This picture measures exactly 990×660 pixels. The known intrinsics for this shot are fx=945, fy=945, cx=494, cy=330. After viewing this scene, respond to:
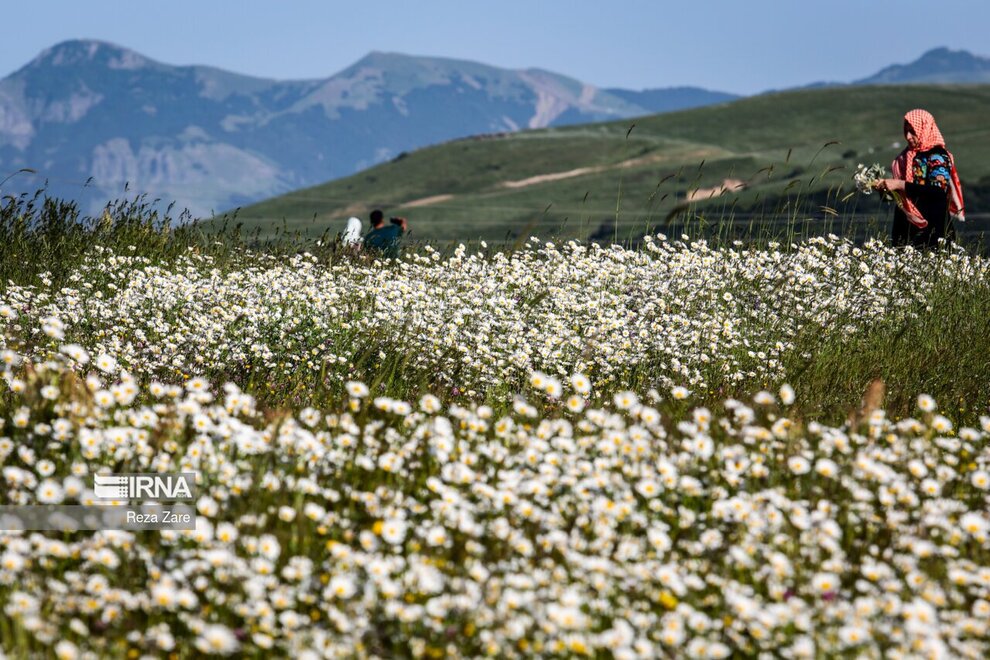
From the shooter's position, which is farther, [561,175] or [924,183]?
[561,175]

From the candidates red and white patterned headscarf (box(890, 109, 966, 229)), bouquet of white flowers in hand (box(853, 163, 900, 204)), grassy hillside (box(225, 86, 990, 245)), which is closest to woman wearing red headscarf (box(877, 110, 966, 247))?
red and white patterned headscarf (box(890, 109, 966, 229))

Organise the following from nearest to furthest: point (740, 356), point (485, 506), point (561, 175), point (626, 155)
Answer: point (485, 506), point (740, 356), point (626, 155), point (561, 175)

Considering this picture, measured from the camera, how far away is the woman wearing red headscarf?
10781mm

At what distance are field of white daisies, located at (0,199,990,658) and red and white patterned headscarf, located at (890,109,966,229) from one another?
493 centimetres

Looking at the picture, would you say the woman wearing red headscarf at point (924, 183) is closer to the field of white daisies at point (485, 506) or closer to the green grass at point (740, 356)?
the green grass at point (740, 356)

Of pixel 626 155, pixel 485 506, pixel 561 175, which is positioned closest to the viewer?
pixel 485 506

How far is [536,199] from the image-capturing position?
3506 inches

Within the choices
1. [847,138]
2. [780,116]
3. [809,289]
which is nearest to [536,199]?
[847,138]

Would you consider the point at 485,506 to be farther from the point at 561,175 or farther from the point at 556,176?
the point at 556,176

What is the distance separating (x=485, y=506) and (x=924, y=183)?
9023 millimetres

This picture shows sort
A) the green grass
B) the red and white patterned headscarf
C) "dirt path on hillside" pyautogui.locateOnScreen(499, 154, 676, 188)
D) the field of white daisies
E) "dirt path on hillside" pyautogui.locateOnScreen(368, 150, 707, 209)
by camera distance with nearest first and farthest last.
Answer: the field of white daisies, the green grass, the red and white patterned headscarf, "dirt path on hillside" pyautogui.locateOnScreen(368, 150, 707, 209), "dirt path on hillside" pyautogui.locateOnScreen(499, 154, 676, 188)

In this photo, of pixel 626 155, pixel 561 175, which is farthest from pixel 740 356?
pixel 561 175

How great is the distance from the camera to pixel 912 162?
10.9m

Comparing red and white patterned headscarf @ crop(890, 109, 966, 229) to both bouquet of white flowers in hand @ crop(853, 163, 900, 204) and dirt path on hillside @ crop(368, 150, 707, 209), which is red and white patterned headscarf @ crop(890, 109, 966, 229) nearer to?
bouquet of white flowers in hand @ crop(853, 163, 900, 204)
